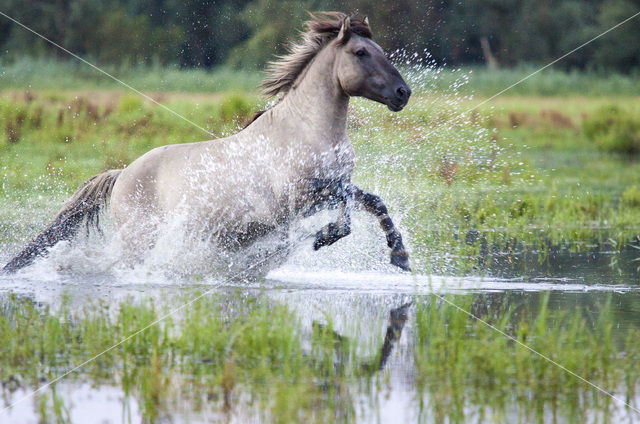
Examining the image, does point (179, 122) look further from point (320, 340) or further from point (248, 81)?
point (320, 340)

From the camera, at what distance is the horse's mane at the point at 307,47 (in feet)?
20.1

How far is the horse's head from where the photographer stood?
5852mm

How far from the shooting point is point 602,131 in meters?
17.8

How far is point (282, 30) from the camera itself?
23812mm

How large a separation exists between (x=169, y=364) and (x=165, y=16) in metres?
24.4

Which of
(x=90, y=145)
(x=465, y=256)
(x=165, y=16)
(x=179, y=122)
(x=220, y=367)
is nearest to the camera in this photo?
(x=220, y=367)

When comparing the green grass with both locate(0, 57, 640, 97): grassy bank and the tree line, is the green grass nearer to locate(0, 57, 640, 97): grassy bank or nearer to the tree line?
locate(0, 57, 640, 97): grassy bank

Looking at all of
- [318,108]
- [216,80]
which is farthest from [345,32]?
[216,80]

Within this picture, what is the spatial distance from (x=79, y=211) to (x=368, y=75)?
2.18 m

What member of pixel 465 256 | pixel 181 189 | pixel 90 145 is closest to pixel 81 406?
pixel 181 189

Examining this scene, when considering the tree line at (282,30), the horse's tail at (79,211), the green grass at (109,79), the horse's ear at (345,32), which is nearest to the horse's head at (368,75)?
the horse's ear at (345,32)

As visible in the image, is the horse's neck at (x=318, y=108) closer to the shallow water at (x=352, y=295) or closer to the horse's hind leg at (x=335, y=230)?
the horse's hind leg at (x=335, y=230)

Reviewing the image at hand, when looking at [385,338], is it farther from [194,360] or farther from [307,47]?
[307,47]

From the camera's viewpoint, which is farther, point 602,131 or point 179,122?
point 602,131
